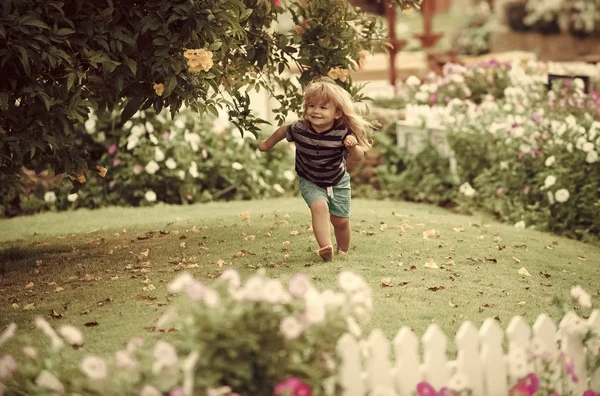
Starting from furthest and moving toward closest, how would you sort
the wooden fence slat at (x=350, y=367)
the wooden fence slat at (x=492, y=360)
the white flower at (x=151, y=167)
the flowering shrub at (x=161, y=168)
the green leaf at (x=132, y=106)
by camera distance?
the flowering shrub at (x=161, y=168), the white flower at (x=151, y=167), the green leaf at (x=132, y=106), the wooden fence slat at (x=492, y=360), the wooden fence slat at (x=350, y=367)

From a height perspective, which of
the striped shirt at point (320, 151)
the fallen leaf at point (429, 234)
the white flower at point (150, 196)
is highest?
the striped shirt at point (320, 151)

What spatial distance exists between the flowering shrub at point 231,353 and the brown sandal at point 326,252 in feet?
6.90

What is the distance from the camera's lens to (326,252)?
17.4 feet

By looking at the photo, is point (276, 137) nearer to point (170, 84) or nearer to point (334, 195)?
point (334, 195)

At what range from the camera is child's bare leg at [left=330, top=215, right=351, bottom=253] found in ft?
18.1

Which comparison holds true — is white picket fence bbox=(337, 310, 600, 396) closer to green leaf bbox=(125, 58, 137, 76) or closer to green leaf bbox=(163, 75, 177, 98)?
green leaf bbox=(163, 75, 177, 98)

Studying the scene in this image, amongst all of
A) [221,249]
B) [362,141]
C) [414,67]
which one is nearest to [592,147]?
[362,141]

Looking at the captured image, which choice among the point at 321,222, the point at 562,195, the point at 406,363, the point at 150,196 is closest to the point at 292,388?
the point at 406,363

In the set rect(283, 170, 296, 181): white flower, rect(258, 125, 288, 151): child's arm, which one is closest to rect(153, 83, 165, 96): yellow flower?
rect(258, 125, 288, 151): child's arm

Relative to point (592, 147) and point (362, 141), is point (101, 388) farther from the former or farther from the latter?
point (592, 147)

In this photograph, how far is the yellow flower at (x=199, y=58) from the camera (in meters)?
4.75

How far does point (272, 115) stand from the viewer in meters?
10.1

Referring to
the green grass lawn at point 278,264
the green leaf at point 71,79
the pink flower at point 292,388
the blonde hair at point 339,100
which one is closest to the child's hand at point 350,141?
the blonde hair at point 339,100

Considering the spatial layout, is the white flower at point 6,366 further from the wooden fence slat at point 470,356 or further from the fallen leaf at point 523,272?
the fallen leaf at point 523,272
